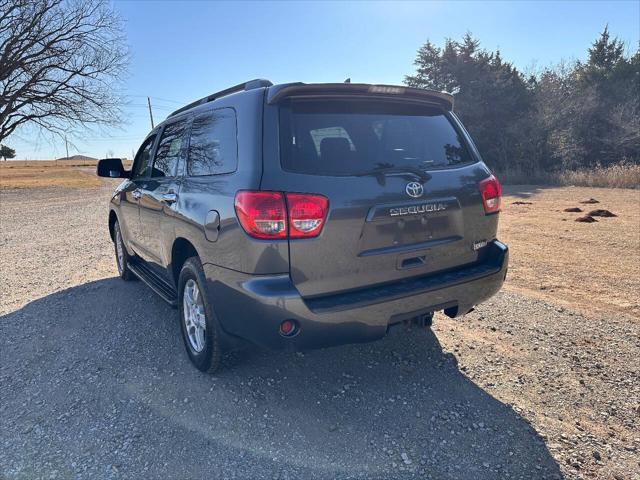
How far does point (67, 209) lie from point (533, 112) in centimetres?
2447

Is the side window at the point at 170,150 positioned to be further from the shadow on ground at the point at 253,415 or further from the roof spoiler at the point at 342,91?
the shadow on ground at the point at 253,415

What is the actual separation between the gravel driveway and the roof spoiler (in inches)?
61.8

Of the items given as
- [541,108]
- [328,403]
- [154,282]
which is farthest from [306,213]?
[541,108]

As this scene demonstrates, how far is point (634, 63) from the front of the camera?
28.0 m

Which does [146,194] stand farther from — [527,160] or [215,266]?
[527,160]

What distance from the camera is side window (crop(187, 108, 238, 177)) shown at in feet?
9.09

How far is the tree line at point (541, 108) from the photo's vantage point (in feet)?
71.7

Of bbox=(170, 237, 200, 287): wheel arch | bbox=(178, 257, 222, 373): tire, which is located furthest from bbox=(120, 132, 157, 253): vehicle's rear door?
bbox=(178, 257, 222, 373): tire

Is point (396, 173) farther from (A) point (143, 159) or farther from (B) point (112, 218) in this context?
(B) point (112, 218)

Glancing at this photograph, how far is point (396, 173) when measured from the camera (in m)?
2.62

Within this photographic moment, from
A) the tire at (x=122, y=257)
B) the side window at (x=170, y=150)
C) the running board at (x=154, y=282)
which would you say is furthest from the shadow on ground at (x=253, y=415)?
the tire at (x=122, y=257)

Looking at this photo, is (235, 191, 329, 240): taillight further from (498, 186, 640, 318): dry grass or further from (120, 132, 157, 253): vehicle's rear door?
(498, 186, 640, 318): dry grass

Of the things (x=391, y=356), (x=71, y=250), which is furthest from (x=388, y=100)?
(x=71, y=250)

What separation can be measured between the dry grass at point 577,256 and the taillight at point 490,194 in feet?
6.62
